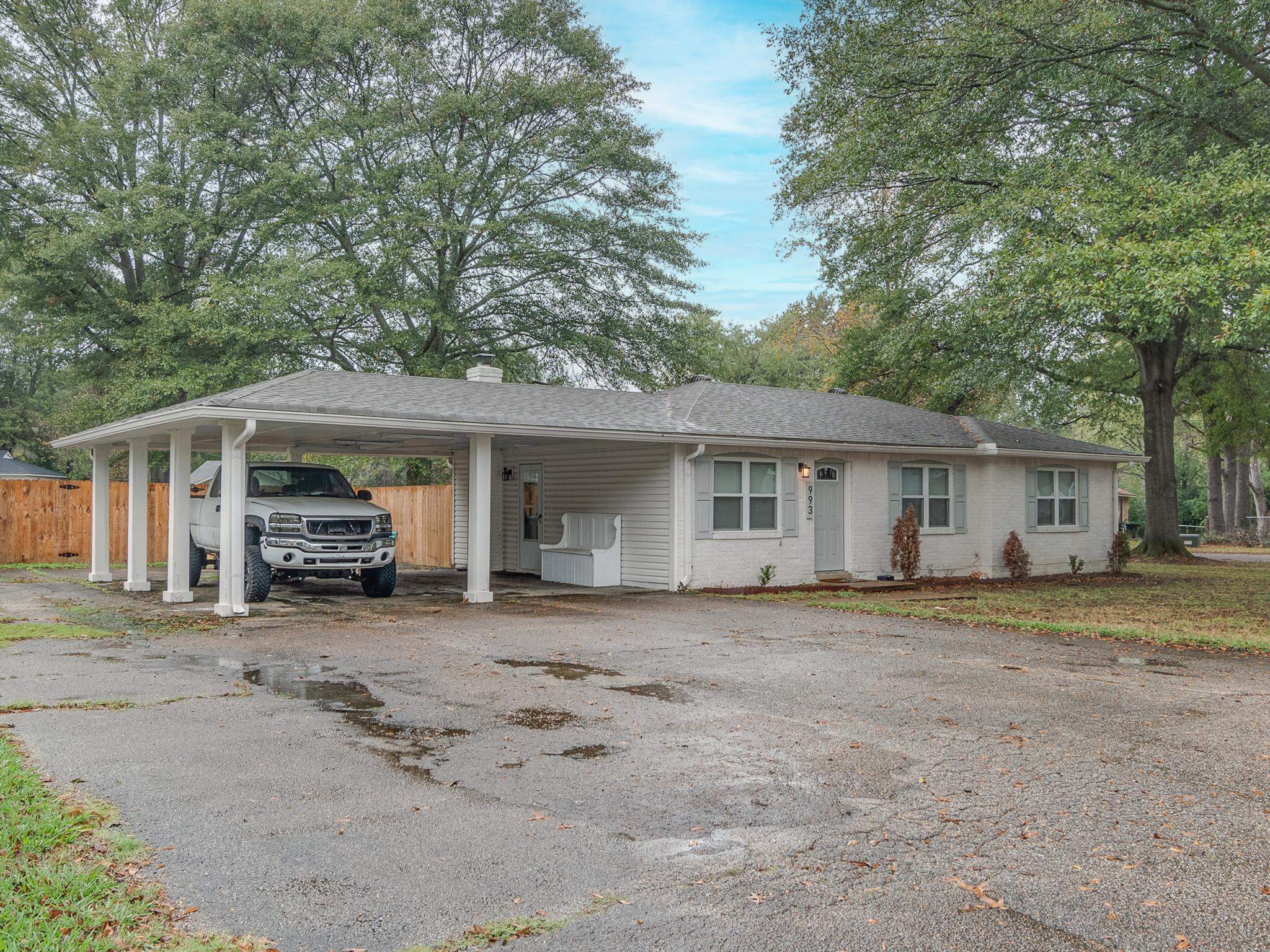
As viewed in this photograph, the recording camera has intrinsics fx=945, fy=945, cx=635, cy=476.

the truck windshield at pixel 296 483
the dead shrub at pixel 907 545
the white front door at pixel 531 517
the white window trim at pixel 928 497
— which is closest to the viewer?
the truck windshield at pixel 296 483

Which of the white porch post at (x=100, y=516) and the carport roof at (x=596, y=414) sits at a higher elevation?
the carport roof at (x=596, y=414)

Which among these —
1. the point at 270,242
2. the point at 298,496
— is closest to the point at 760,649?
the point at 298,496

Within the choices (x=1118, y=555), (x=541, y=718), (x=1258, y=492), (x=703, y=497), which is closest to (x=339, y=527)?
(x=703, y=497)

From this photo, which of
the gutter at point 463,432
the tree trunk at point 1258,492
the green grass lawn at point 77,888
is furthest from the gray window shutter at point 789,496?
the tree trunk at point 1258,492

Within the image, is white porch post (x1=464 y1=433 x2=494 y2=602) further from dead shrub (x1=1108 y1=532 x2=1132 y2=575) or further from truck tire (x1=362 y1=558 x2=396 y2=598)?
dead shrub (x1=1108 y1=532 x2=1132 y2=575)

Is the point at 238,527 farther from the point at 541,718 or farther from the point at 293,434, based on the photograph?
the point at 541,718

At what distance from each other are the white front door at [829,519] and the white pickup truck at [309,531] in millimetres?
7832

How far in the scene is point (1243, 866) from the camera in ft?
12.6

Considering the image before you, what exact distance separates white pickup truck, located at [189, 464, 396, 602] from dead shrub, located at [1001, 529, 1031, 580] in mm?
12271

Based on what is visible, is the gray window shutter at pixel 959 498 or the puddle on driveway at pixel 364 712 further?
the gray window shutter at pixel 959 498

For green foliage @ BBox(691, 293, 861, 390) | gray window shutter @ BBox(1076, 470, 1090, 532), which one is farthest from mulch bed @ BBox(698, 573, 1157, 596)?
green foliage @ BBox(691, 293, 861, 390)

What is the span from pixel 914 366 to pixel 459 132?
12.9 meters

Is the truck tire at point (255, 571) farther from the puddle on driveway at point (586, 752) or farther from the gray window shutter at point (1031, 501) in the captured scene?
the gray window shutter at point (1031, 501)

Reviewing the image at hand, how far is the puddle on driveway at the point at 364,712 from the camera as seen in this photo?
544 centimetres
